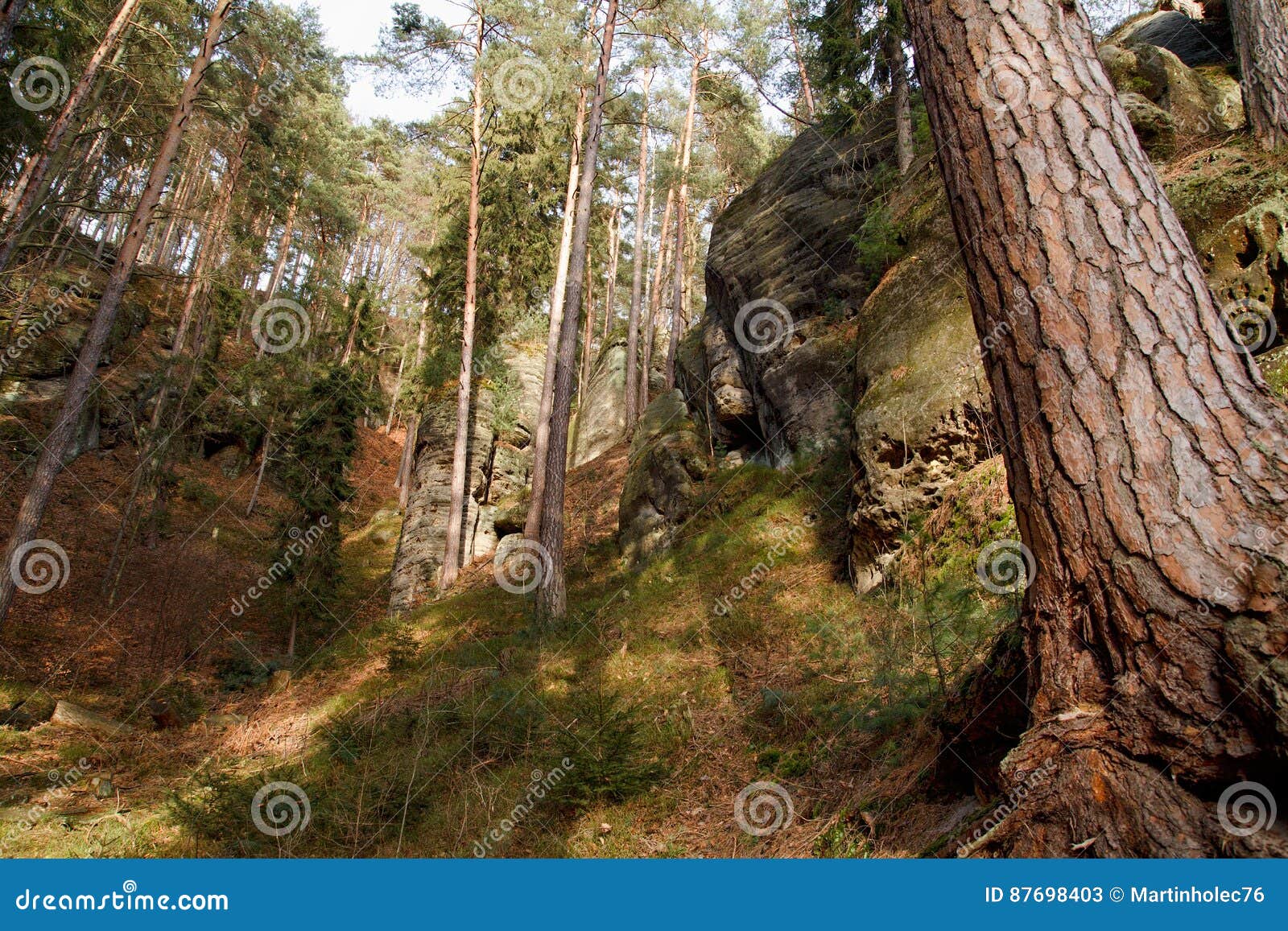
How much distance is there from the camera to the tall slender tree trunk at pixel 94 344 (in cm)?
912

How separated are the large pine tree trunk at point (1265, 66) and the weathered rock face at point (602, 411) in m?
18.0

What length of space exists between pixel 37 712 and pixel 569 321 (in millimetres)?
9647

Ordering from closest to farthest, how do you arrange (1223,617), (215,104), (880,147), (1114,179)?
(1223,617), (1114,179), (215,104), (880,147)

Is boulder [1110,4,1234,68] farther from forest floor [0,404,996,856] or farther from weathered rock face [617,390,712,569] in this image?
weathered rock face [617,390,712,569]

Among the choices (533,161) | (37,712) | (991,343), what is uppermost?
(533,161)

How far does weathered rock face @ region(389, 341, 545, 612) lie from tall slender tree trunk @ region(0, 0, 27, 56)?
39.5 ft

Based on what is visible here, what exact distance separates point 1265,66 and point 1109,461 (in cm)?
664

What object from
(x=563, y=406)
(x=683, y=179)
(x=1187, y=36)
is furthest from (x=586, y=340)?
(x=1187, y=36)

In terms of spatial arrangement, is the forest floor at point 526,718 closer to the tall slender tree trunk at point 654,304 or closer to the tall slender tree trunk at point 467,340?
the tall slender tree trunk at point 467,340

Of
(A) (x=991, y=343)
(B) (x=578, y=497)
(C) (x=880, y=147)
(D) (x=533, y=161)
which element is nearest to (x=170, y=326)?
(D) (x=533, y=161)

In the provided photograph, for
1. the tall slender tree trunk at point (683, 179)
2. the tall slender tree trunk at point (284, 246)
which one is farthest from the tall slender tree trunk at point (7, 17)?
the tall slender tree trunk at point (284, 246)

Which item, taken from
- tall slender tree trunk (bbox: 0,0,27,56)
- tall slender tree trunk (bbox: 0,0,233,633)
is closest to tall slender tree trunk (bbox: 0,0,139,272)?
tall slender tree trunk (bbox: 0,0,233,633)

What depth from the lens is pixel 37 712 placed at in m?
8.83

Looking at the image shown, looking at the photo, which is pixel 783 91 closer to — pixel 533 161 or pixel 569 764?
pixel 533 161
